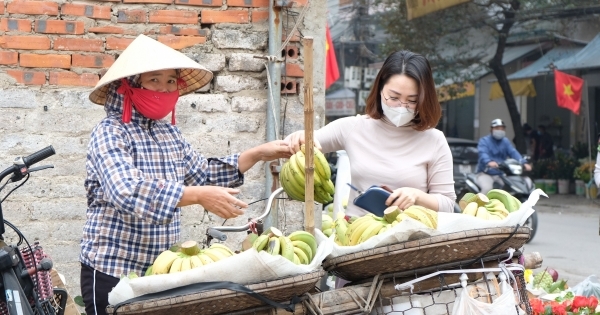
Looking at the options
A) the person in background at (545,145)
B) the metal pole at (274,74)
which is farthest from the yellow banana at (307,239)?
the person in background at (545,145)

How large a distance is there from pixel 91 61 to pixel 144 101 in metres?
1.89

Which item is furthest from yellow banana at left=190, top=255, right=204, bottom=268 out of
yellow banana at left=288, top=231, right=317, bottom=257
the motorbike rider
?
the motorbike rider

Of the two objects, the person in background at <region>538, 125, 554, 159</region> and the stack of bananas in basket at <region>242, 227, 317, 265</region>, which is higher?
the stack of bananas in basket at <region>242, 227, 317, 265</region>

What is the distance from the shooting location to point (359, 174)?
3.47 m

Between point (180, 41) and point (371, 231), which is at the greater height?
point (180, 41)

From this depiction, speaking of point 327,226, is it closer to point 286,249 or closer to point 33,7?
point 286,249

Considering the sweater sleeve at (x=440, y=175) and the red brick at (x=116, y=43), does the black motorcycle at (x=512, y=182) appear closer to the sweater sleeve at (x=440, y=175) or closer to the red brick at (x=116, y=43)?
the red brick at (x=116, y=43)

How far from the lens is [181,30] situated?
4.89 meters

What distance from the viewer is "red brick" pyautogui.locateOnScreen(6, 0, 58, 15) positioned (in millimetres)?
4629

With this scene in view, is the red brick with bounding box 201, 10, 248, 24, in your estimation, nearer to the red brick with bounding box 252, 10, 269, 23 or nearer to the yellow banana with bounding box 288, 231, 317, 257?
the red brick with bounding box 252, 10, 269, 23

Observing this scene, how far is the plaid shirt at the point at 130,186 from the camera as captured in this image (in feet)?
9.11

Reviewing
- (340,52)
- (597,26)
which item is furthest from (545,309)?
(340,52)

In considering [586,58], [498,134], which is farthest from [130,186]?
[586,58]

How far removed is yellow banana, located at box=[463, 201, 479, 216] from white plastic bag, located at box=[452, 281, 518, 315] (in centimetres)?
29
